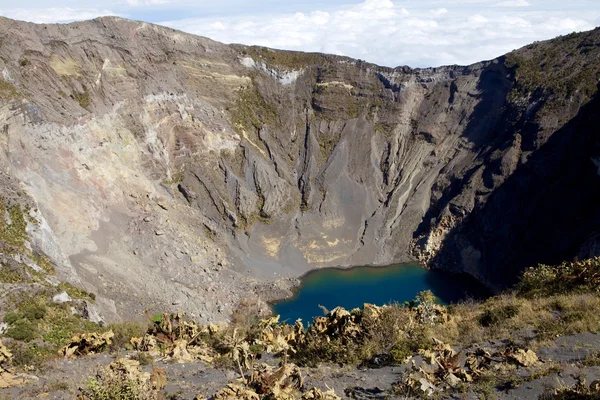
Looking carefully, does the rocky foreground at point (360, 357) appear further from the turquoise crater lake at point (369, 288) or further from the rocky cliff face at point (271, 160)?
the turquoise crater lake at point (369, 288)

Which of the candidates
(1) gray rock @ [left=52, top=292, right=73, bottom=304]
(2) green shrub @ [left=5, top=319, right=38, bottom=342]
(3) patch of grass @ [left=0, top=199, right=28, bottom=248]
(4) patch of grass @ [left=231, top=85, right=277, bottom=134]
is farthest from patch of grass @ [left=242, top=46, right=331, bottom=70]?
(2) green shrub @ [left=5, top=319, right=38, bottom=342]

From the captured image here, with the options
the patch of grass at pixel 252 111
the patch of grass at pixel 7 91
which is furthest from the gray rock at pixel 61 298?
the patch of grass at pixel 252 111

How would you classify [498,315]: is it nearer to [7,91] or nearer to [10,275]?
[10,275]

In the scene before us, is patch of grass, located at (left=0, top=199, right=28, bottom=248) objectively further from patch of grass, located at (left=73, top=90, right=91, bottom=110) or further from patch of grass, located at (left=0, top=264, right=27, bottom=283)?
patch of grass, located at (left=73, top=90, right=91, bottom=110)

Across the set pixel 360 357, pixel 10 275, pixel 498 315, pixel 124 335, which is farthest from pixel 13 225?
pixel 498 315

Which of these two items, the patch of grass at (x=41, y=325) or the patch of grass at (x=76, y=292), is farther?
the patch of grass at (x=76, y=292)
